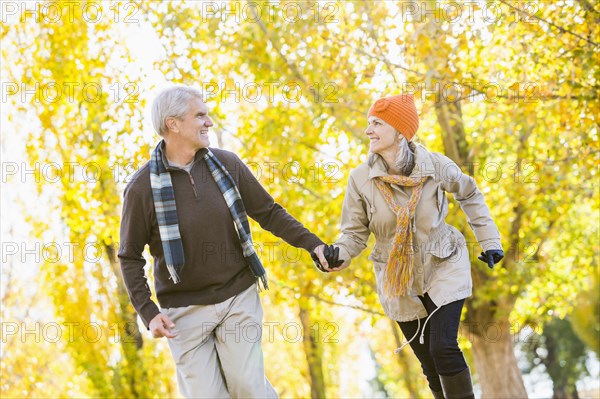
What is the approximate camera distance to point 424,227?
4.75 m

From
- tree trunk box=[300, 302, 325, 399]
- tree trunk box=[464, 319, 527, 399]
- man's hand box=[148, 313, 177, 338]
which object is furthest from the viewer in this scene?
tree trunk box=[300, 302, 325, 399]

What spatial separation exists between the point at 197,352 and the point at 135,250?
1.98ft

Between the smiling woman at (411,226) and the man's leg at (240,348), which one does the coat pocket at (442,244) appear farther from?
the man's leg at (240,348)

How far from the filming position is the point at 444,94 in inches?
391

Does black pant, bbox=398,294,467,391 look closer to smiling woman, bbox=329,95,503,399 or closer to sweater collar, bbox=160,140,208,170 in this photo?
smiling woman, bbox=329,95,503,399

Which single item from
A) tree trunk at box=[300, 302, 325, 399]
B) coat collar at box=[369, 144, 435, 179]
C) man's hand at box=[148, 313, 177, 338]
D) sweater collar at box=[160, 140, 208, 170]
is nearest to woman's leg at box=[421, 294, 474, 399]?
coat collar at box=[369, 144, 435, 179]

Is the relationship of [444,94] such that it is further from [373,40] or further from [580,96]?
[580,96]

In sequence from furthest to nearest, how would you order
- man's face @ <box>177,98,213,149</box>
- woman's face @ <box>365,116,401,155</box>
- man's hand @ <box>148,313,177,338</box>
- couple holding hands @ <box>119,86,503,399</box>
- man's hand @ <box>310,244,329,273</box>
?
woman's face @ <box>365,116,401,155</box> → man's hand @ <box>310,244,329,273</box> → man's face @ <box>177,98,213,149</box> → couple holding hands @ <box>119,86,503,399</box> → man's hand @ <box>148,313,177,338</box>

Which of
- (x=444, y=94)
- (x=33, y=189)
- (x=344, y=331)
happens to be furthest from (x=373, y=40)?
(x=344, y=331)

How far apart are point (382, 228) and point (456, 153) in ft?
21.3

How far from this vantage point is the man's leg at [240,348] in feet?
14.1

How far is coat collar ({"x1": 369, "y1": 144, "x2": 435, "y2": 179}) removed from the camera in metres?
4.75

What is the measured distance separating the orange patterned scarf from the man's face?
40.2 inches

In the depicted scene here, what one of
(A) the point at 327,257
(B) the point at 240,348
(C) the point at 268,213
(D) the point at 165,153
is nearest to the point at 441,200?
(A) the point at 327,257
